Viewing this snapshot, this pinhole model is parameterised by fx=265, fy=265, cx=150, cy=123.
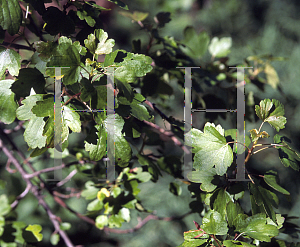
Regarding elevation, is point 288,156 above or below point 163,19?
below

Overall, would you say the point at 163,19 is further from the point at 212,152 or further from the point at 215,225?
the point at 215,225

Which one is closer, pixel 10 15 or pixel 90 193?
pixel 10 15

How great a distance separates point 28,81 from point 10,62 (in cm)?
6

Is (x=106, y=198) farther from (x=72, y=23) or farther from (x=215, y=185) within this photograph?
(x=72, y=23)

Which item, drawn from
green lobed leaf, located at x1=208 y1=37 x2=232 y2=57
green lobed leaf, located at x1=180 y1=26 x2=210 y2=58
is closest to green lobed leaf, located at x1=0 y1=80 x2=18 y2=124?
green lobed leaf, located at x1=180 y1=26 x2=210 y2=58

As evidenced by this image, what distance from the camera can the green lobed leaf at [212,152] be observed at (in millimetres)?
506

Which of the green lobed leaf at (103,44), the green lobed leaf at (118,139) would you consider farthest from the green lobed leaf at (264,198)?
the green lobed leaf at (103,44)

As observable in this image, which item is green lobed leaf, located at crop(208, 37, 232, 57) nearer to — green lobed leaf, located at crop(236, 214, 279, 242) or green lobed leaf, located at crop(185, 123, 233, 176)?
green lobed leaf, located at crop(185, 123, 233, 176)

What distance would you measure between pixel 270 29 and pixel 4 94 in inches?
76.4

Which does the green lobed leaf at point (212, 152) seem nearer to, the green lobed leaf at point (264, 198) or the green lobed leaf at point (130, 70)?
the green lobed leaf at point (264, 198)

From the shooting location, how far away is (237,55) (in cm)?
191

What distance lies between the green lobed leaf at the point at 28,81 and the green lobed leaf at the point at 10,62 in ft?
0.07

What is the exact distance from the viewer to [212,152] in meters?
0.52

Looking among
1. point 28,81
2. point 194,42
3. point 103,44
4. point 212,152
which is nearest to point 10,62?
point 28,81
